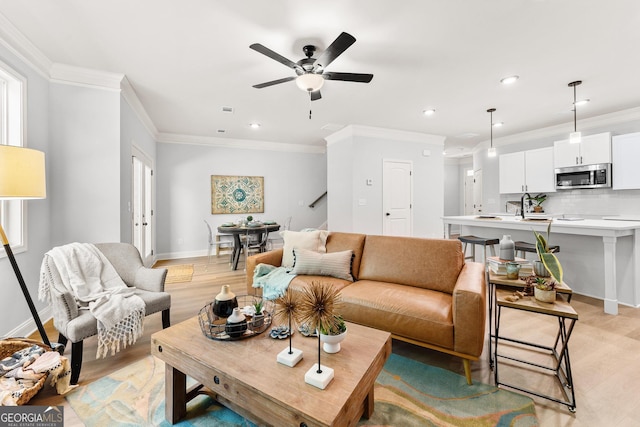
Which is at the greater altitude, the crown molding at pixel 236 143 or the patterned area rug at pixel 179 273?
the crown molding at pixel 236 143

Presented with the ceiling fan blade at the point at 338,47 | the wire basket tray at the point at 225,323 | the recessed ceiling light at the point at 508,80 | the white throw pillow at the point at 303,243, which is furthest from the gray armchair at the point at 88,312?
the recessed ceiling light at the point at 508,80

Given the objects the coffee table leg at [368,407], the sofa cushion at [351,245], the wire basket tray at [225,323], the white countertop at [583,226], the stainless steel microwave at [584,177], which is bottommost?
the coffee table leg at [368,407]

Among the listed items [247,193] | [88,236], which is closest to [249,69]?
[88,236]

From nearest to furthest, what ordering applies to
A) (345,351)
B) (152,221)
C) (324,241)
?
1. (345,351)
2. (324,241)
3. (152,221)

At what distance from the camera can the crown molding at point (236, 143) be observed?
5703 mm

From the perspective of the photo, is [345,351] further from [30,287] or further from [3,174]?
[30,287]

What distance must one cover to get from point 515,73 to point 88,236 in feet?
16.9

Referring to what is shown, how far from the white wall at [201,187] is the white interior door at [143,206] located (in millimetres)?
448

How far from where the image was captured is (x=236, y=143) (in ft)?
20.5

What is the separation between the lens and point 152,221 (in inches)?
211

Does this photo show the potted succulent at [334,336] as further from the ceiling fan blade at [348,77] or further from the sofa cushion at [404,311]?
the ceiling fan blade at [348,77]

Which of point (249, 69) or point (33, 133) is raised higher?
point (249, 69)

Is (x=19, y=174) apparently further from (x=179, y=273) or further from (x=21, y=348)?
(x=179, y=273)

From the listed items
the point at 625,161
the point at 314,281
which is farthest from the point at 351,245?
the point at 625,161
